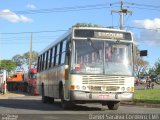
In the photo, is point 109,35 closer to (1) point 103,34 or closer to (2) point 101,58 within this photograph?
(1) point 103,34

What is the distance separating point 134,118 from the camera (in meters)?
16.5

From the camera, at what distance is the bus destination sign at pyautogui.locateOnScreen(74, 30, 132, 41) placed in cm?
2030

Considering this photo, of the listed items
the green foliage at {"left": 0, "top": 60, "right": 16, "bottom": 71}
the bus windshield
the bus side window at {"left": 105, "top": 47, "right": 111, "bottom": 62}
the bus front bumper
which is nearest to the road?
the bus front bumper

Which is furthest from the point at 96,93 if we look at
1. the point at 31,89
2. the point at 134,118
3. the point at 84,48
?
the point at 31,89

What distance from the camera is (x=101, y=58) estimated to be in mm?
20125

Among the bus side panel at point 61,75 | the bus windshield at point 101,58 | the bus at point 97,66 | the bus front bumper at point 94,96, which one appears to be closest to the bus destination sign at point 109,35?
the bus at point 97,66

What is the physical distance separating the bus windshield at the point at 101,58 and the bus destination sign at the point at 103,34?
230 mm

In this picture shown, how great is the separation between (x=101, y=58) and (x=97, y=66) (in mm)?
407

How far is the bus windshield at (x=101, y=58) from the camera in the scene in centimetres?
1989

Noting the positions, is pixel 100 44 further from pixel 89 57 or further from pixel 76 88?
pixel 76 88

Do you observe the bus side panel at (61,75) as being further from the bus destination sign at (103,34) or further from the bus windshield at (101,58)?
the bus destination sign at (103,34)

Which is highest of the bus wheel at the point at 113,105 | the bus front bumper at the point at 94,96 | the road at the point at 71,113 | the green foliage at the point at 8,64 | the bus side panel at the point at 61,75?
the green foliage at the point at 8,64

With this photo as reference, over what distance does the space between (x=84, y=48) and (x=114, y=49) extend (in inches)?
53.7

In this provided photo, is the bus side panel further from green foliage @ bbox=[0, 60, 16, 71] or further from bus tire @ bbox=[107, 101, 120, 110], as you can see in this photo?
green foliage @ bbox=[0, 60, 16, 71]
